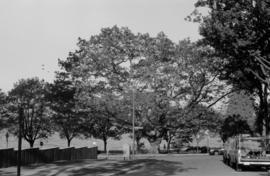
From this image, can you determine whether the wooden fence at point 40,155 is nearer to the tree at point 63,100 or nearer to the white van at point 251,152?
the white van at point 251,152

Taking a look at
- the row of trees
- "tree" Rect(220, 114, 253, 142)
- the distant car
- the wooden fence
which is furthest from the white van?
"tree" Rect(220, 114, 253, 142)

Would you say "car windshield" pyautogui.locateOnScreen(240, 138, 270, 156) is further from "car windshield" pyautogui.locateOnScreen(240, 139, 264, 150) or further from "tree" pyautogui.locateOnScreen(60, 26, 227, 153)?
"tree" pyautogui.locateOnScreen(60, 26, 227, 153)

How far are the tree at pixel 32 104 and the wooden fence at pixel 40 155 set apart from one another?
30457 millimetres

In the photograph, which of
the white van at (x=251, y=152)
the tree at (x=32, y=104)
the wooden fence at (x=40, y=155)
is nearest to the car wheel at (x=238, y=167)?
the white van at (x=251, y=152)

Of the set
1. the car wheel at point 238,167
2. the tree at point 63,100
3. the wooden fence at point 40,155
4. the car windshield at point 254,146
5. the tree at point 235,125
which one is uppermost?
the tree at point 63,100

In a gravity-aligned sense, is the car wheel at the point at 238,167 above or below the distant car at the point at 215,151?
above

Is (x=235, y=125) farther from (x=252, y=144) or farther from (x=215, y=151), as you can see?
(x=252, y=144)

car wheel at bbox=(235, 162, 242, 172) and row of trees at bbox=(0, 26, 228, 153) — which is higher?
row of trees at bbox=(0, 26, 228, 153)

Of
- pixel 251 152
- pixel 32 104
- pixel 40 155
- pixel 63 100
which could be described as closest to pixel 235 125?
pixel 63 100

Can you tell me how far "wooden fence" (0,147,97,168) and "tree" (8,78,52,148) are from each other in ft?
99.9

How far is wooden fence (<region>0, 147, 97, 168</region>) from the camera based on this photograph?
2656 cm

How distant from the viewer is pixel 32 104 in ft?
239

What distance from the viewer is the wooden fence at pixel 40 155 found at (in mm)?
26562

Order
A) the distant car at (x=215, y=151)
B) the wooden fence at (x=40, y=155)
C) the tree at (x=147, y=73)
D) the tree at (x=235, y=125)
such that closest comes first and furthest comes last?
1. the wooden fence at (x=40, y=155)
2. the tree at (x=147, y=73)
3. the distant car at (x=215, y=151)
4. the tree at (x=235, y=125)
